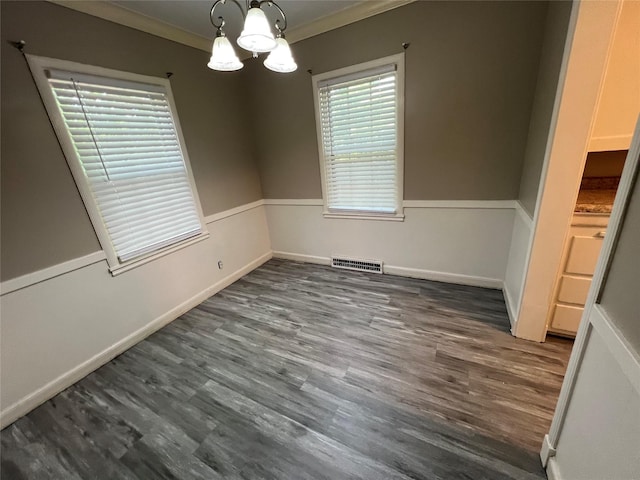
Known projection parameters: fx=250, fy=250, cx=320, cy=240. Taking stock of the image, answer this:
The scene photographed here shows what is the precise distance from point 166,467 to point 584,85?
3.00 meters

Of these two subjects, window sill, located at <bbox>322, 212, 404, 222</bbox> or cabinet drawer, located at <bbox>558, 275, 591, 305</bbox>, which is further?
window sill, located at <bbox>322, 212, 404, 222</bbox>

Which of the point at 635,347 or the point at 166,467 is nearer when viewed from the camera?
the point at 635,347

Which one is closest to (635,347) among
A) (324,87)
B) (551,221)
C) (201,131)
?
(551,221)

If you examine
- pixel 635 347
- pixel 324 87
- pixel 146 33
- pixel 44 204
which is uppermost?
pixel 146 33

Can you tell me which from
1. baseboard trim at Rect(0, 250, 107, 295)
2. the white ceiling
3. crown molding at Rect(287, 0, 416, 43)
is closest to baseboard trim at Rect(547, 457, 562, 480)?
baseboard trim at Rect(0, 250, 107, 295)

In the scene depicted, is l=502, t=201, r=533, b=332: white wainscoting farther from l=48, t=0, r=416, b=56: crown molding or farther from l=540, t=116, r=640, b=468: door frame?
l=48, t=0, r=416, b=56: crown molding

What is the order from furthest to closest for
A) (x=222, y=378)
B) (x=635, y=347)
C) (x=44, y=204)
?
(x=222, y=378) < (x=44, y=204) < (x=635, y=347)

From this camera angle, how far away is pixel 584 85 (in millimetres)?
1335

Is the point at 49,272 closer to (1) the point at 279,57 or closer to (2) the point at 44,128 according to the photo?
(2) the point at 44,128

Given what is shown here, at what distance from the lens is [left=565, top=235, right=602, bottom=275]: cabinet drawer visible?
62.4 inches

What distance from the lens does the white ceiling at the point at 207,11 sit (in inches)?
77.8

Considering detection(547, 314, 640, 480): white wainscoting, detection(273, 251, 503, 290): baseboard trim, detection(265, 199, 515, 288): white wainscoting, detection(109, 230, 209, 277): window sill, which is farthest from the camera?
detection(273, 251, 503, 290): baseboard trim

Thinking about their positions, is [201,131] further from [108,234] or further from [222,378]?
[222,378]

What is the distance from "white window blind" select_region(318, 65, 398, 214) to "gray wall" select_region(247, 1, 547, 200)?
0.15 m
